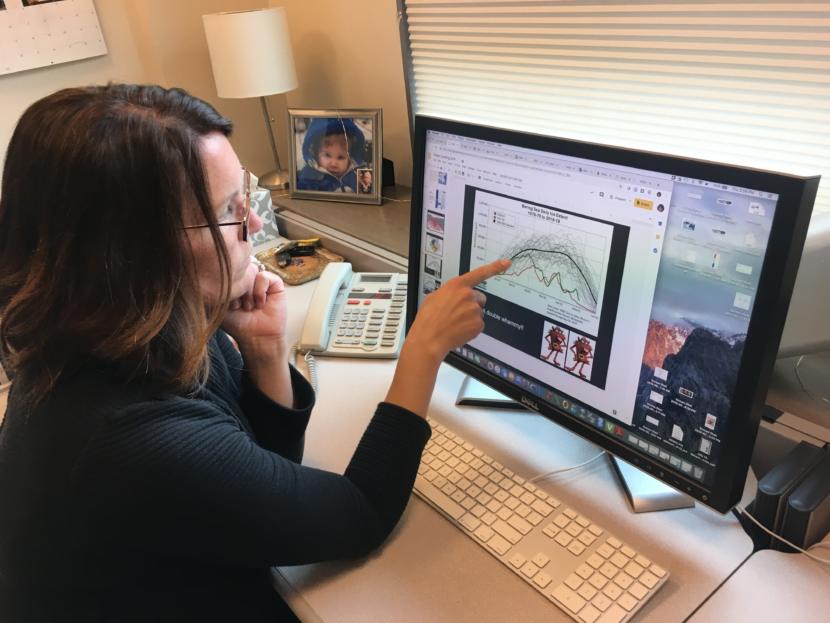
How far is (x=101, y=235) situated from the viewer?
→ 0.69 meters

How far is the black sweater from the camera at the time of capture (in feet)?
2.24

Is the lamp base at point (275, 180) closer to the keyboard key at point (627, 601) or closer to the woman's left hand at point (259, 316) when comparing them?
the woman's left hand at point (259, 316)

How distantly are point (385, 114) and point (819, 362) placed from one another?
1.33 m

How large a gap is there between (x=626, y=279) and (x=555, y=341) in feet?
0.49

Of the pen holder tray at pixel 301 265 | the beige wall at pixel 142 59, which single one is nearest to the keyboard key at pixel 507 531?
→ the pen holder tray at pixel 301 265

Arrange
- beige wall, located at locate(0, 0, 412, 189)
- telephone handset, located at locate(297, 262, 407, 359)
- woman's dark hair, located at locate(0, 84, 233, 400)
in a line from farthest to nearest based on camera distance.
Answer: beige wall, located at locate(0, 0, 412, 189), telephone handset, located at locate(297, 262, 407, 359), woman's dark hair, located at locate(0, 84, 233, 400)

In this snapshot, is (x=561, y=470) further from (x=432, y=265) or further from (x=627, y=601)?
(x=432, y=265)

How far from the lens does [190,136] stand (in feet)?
2.39

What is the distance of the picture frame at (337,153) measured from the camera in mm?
1785

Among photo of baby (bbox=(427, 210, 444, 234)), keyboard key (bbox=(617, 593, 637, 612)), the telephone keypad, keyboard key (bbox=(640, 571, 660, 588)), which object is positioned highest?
photo of baby (bbox=(427, 210, 444, 234))

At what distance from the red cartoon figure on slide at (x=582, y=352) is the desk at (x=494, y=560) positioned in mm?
169

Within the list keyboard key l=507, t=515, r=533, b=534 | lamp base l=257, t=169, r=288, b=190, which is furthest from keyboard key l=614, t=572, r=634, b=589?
lamp base l=257, t=169, r=288, b=190

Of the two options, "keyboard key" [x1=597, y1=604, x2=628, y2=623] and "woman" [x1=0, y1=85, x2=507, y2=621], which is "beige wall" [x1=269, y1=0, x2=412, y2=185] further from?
"keyboard key" [x1=597, y1=604, x2=628, y2=623]

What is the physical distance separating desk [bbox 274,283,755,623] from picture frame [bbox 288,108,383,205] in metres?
0.96
